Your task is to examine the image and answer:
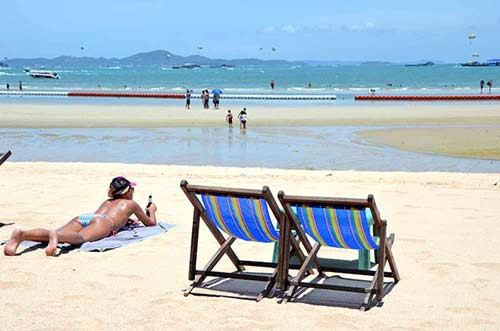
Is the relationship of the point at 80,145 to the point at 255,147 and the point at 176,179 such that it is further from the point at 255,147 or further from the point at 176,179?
the point at 176,179

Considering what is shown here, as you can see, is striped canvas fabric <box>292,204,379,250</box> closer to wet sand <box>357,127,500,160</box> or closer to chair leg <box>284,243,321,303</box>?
chair leg <box>284,243,321,303</box>

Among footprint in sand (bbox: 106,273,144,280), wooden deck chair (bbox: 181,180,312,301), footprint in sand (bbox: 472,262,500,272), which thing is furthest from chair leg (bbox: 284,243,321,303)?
footprint in sand (bbox: 472,262,500,272)

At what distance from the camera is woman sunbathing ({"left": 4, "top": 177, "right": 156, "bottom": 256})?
24.3 feet

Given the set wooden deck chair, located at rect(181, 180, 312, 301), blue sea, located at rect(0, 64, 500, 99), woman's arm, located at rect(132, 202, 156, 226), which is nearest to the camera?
wooden deck chair, located at rect(181, 180, 312, 301)

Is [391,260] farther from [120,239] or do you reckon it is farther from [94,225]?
[94,225]

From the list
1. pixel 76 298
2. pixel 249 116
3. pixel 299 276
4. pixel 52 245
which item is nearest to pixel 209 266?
pixel 299 276

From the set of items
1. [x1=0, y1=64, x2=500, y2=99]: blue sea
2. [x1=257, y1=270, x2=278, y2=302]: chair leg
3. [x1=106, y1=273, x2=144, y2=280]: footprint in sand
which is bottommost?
[x1=0, y1=64, x2=500, y2=99]: blue sea

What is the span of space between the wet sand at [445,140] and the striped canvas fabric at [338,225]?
1350cm

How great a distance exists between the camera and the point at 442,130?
87.4 feet

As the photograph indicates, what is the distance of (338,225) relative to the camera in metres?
5.69

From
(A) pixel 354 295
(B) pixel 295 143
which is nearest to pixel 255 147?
(B) pixel 295 143

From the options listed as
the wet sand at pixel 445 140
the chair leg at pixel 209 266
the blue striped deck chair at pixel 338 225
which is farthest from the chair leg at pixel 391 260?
the wet sand at pixel 445 140

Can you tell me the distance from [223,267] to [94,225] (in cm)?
151

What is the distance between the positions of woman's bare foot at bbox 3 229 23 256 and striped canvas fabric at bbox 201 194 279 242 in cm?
221
